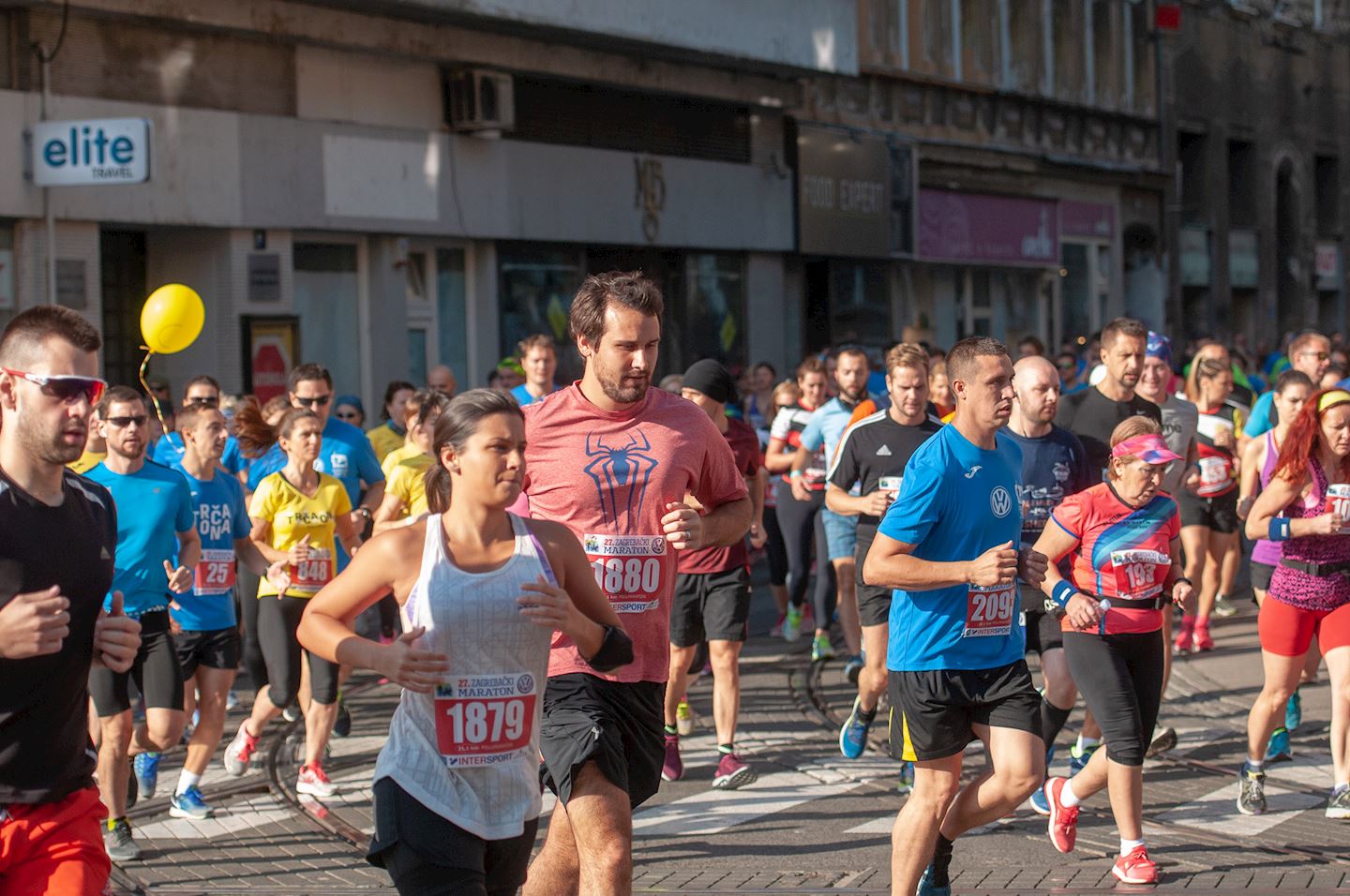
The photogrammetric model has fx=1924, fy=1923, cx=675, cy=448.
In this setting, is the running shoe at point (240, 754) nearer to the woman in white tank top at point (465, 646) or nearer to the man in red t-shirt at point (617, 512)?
the man in red t-shirt at point (617, 512)

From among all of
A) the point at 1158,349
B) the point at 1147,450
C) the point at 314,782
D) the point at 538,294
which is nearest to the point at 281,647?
the point at 314,782

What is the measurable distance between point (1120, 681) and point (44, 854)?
423 centimetres

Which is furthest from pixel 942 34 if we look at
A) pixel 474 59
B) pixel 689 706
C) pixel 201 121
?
pixel 689 706

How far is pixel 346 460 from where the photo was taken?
10859 mm

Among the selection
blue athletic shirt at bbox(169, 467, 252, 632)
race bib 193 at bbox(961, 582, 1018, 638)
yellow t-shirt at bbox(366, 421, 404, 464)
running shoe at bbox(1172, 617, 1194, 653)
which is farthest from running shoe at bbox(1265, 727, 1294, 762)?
yellow t-shirt at bbox(366, 421, 404, 464)

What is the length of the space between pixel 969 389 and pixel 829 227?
22896mm

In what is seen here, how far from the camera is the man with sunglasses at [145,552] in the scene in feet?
25.9

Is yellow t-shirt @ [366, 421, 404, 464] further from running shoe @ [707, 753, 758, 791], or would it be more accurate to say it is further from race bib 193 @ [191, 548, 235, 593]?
running shoe @ [707, 753, 758, 791]

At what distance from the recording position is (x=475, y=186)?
2200 centimetres

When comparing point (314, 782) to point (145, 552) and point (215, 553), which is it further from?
point (145, 552)

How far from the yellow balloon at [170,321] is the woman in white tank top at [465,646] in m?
7.88

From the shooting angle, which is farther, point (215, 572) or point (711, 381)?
point (711, 381)

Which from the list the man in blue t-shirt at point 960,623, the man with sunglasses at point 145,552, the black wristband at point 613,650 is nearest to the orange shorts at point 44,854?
the black wristband at point 613,650

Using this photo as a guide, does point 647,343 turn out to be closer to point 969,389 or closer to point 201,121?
point 969,389
